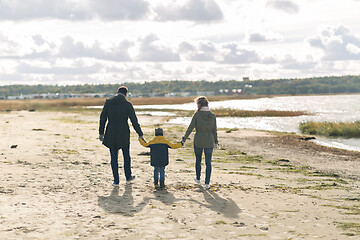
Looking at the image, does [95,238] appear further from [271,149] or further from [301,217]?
[271,149]

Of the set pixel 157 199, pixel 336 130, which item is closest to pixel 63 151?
pixel 157 199

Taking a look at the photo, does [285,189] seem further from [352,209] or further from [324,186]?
[352,209]

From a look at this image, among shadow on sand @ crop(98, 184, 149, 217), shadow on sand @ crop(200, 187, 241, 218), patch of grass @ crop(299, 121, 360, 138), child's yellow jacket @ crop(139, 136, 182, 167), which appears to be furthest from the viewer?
patch of grass @ crop(299, 121, 360, 138)

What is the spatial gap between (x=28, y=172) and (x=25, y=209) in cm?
373

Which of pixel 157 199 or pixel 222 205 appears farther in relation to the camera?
pixel 157 199

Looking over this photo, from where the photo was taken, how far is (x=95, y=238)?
6312mm

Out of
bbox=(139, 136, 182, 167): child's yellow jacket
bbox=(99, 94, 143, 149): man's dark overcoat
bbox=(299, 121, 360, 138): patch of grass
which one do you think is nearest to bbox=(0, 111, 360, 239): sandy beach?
bbox=(139, 136, 182, 167): child's yellow jacket

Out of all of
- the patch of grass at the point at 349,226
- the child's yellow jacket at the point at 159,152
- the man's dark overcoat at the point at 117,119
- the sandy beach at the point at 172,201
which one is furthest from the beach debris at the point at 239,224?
the man's dark overcoat at the point at 117,119

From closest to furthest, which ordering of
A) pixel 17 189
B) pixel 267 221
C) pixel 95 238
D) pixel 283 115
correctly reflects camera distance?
pixel 95 238 < pixel 267 221 < pixel 17 189 < pixel 283 115

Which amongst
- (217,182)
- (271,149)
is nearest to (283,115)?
(271,149)

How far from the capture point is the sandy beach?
6812mm

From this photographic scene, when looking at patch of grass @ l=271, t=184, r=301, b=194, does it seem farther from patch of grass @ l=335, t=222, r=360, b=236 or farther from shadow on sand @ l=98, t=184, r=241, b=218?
patch of grass @ l=335, t=222, r=360, b=236

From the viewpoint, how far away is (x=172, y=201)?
28.5ft

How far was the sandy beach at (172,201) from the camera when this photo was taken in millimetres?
6812
